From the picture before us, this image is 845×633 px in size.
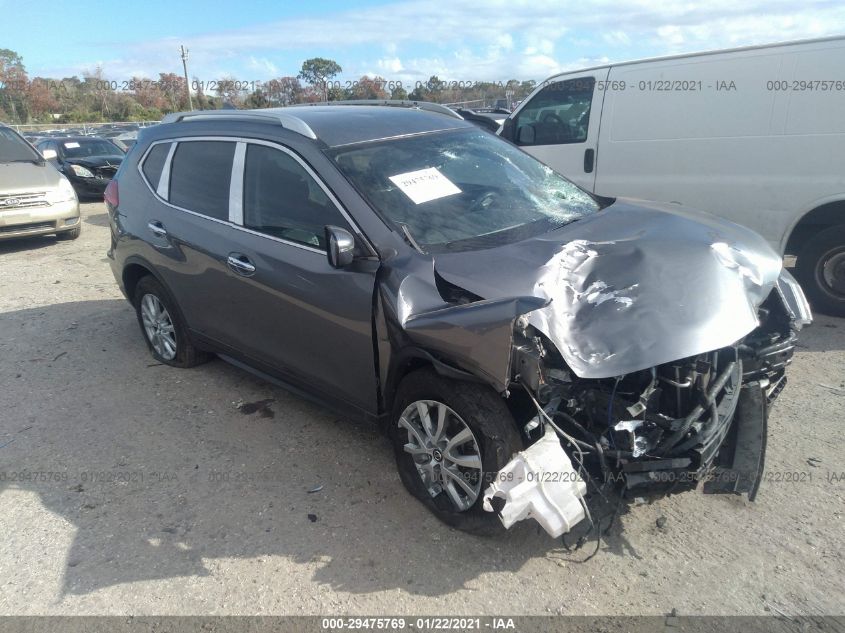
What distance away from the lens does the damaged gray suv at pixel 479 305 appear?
261cm

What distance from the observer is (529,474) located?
96.3 inches

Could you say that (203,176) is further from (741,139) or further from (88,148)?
(88,148)

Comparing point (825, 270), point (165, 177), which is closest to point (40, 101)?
point (165, 177)

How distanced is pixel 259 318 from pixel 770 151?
169 inches

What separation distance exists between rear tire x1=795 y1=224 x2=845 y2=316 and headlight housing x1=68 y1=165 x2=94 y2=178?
44.3 ft

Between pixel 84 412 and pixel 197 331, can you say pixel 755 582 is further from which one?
pixel 84 412

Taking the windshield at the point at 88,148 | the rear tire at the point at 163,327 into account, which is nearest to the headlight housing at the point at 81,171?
the windshield at the point at 88,148

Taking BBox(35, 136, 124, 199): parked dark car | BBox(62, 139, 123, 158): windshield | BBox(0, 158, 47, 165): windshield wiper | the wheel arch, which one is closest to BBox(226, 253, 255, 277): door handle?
the wheel arch

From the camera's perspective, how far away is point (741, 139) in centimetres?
532

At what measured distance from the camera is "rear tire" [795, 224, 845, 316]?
17.2ft

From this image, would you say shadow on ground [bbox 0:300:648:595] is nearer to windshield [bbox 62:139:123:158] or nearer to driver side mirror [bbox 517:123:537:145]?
driver side mirror [bbox 517:123:537:145]

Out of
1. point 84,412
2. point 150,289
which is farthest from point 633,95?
point 84,412

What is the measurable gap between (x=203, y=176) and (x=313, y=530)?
2435 millimetres

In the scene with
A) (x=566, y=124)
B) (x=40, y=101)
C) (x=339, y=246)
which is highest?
(x=40, y=101)
